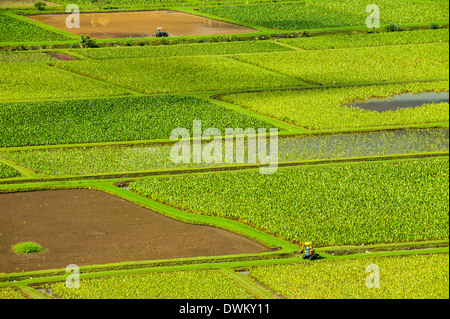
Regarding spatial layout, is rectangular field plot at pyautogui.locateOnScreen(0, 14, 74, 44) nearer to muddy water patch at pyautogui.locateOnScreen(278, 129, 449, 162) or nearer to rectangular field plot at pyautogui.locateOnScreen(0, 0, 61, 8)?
rectangular field plot at pyautogui.locateOnScreen(0, 0, 61, 8)

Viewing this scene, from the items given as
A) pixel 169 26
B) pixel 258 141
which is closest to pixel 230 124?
pixel 258 141

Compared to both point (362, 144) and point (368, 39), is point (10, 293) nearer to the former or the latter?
point (362, 144)

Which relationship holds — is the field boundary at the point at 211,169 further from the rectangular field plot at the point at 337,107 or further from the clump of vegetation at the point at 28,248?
the clump of vegetation at the point at 28,248

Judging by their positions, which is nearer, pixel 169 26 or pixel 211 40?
pixel 211 40

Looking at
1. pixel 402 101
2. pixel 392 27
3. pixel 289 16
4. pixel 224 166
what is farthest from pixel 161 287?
pixel 289 16

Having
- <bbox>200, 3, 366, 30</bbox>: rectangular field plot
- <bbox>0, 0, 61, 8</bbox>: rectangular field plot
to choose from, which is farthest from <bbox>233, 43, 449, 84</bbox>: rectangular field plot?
<bbox>0, 0, 61, 8</bbox>: rectangular field plot

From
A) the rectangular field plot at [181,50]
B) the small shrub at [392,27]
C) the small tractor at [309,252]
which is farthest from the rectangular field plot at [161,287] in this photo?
the small shrub at [392,27]

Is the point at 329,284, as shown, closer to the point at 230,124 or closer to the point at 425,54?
the point at 230,124
